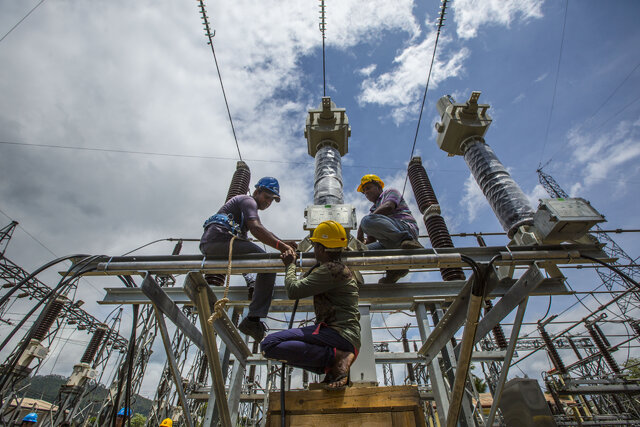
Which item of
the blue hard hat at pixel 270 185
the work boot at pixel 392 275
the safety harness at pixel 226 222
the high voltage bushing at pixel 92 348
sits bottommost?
the work boot at pixel 392 275

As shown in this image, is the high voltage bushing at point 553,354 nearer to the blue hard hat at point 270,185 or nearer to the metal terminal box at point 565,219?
the metal terminal box at point 565,219

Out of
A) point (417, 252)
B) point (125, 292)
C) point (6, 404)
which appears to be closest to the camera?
point (417, 252)

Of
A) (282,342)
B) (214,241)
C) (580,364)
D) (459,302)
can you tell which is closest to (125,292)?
(214,241)

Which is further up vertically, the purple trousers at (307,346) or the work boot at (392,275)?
the work boot at (392,275)

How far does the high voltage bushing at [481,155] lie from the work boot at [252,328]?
360 cm

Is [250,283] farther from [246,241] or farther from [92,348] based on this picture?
[92,348]

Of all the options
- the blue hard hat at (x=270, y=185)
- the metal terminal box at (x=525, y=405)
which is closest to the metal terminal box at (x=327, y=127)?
the blue hard hat at (x=270, y=185)

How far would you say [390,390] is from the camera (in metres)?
2.59

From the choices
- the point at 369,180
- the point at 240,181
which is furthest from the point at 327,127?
the point at 240,181

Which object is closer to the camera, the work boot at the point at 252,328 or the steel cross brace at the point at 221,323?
the steel cross brace at the point at 221,323

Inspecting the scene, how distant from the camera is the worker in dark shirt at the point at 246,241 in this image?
3506 mm

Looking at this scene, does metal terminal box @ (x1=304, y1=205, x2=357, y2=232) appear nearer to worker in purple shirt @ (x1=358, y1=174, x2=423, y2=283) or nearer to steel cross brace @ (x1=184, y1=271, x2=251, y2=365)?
worker in purple shirt @ (x1=358, y1=174, x2=423, y2=283)

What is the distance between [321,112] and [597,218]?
517 centimetres

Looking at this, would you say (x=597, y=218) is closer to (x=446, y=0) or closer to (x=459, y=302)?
(x=459, y=302)
